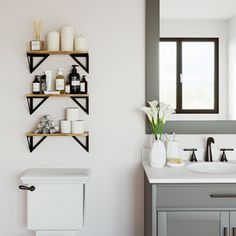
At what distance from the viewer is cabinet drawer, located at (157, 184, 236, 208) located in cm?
204

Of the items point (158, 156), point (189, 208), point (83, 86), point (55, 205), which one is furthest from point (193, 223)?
point (83, 86)

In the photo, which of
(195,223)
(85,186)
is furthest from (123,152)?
(195,223)

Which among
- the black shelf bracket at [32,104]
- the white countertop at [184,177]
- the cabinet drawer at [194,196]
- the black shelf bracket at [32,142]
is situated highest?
the black shelf bracket at [32,104]

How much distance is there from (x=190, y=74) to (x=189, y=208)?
3.26ft

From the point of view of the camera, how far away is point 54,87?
8.39ft

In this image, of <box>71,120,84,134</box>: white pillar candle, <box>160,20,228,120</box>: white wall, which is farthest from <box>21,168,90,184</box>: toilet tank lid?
<box>160,20,228,120</box>: white wall

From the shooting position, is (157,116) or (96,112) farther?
(96,112)

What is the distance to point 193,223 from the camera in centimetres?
204

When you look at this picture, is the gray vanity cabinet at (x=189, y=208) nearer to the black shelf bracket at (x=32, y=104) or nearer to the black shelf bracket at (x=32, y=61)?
the black shelf bracket at (x=32, y=104)

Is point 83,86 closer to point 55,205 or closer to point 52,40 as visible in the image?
point 52,40

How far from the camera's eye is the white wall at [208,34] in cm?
254

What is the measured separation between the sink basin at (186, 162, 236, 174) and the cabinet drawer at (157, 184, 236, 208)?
13.8 inches

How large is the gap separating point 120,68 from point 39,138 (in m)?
0.76

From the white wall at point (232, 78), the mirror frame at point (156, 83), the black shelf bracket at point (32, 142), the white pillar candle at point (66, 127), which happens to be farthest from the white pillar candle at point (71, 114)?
the white wall at point (232, 78)
